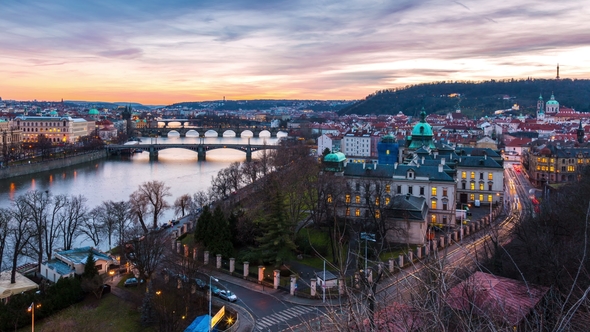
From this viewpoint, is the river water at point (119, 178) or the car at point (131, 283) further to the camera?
the river water at point (119, 178)

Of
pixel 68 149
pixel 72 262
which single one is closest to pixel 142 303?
pixel 72 262

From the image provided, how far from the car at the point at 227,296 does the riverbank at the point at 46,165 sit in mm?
21094

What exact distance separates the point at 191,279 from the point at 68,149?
31899mm

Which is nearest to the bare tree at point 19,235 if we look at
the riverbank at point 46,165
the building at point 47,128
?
the riverbank at point 46,165

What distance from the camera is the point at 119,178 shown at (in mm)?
26297

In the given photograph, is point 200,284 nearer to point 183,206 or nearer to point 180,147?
point 183,206

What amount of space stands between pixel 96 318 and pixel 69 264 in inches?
103

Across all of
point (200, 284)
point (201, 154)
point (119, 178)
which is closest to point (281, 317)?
point (200, 284)

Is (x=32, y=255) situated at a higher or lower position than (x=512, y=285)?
lower

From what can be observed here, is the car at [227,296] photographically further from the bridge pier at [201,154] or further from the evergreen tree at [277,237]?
the bridge pier at [201,154]

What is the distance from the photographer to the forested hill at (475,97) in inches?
→ 3078

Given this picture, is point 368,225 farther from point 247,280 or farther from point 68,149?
point 68,149

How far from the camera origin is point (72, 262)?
399 inches

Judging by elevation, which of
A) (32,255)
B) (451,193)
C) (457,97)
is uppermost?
(457,97)
